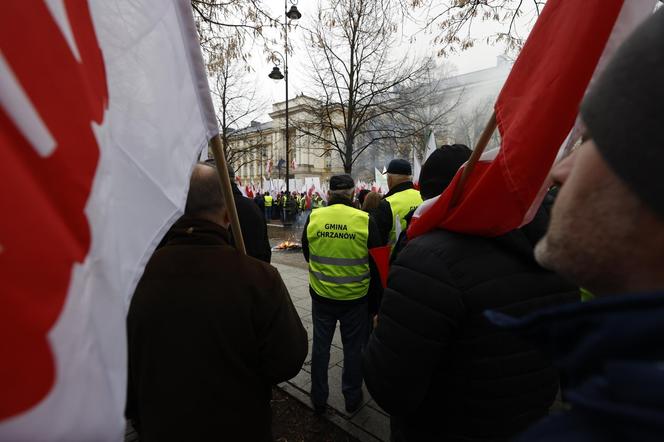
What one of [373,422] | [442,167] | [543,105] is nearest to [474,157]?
[543,105]

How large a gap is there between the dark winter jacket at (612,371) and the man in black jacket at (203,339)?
122 cm

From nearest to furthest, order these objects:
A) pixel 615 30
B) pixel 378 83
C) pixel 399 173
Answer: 1. pixel 615 30
2. pixel 399 173
3. pixel 378 83

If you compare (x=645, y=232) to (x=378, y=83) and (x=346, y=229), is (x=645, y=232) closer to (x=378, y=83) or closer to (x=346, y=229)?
(x=346, y=229)

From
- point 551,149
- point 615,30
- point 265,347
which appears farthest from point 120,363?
point 615,30

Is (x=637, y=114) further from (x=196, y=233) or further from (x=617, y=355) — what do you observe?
(x=196, y=233)

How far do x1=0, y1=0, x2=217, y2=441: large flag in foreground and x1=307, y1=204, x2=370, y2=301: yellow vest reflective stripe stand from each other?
7.85ft

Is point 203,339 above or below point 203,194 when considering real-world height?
below

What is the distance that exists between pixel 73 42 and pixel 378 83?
14.6 m

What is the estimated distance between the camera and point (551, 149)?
1388 mm

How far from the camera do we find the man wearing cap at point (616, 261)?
50 centimetres

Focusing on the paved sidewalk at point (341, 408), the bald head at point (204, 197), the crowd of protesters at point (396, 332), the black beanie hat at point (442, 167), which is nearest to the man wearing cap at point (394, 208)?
the paved sidewalk at point (341, 408)

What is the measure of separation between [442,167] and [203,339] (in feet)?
5.34

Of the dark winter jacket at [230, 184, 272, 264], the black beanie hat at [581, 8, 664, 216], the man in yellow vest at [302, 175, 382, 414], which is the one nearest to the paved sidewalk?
the man in yellow vest at [302, 175, 382, 414]

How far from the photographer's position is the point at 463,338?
1.44 m
